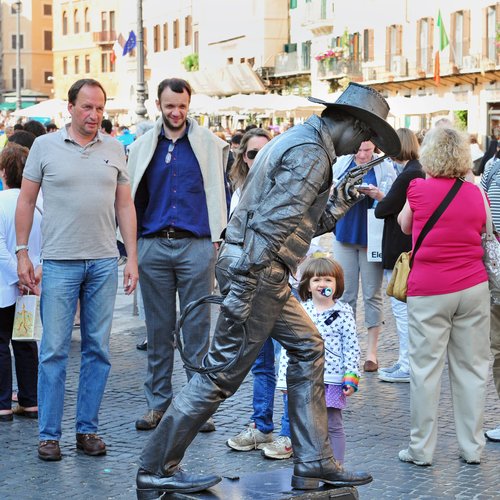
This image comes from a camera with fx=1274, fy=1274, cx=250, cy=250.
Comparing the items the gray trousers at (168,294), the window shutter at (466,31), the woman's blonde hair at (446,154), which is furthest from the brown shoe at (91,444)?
the window shutter at (466,31)

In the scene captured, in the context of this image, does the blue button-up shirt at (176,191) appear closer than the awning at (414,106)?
Yes

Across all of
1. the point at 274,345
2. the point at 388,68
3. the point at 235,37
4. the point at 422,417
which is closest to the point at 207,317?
the point at 274,345

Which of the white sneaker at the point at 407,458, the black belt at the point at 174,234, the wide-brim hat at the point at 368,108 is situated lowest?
the white sneaker at the point at 407,458

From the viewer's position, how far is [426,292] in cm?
702

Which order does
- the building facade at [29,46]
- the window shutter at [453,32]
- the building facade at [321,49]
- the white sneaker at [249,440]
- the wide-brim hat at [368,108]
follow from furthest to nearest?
the building facade at [29,46], the window shutter at [453,32], the building facade at [321,49], the white sneaker at [249,440], the wide-brim hat at [368,108]

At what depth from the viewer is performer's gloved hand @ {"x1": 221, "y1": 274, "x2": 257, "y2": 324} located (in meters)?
5.38

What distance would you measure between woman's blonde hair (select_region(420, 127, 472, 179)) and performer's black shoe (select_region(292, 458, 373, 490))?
1.98 metres

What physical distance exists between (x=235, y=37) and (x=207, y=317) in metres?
59.4

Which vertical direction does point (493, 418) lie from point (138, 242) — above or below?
below

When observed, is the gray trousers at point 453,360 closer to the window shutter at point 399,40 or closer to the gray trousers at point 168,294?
the gray trousers at point 168,294

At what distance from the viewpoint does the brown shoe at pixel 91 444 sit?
706cm

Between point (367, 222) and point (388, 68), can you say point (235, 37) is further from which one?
point (367, 222)

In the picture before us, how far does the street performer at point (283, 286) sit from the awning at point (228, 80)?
2239 inches

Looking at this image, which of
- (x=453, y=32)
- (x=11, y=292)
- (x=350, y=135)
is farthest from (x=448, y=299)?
(x=453, y=32)
